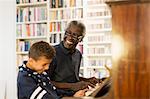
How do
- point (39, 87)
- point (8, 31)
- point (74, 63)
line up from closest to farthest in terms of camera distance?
point (39, 87) → point (74, 63) → point (8, 31)

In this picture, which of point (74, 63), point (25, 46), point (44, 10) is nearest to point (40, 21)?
point (44, 10)

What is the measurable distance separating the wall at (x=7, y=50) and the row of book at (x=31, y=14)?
134 millimetres

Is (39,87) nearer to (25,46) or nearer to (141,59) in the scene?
(141,59)

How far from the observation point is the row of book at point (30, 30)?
4.59 m

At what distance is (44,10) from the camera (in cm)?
455

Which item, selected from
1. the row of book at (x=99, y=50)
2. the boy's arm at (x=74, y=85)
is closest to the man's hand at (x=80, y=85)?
the boy's arm at (x=74, y=85)

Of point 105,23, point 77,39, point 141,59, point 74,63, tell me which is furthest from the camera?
point 105,23

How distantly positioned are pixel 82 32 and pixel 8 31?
7.72 feet

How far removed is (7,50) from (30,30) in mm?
484

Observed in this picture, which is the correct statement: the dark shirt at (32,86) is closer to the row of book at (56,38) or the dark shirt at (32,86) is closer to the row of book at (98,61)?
the row of book at (98,61)

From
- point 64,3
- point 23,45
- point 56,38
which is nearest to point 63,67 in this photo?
point 56,38

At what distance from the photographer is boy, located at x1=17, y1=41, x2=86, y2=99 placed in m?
1.75

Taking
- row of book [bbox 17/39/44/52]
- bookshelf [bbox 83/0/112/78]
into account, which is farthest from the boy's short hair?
row of book [bbox 17/39/44/52]

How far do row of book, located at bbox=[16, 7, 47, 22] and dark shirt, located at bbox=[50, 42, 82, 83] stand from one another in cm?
207
